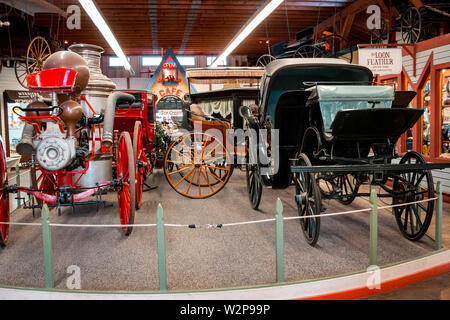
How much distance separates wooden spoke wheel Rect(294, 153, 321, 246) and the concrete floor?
135mm

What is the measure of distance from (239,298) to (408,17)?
6.98 metres

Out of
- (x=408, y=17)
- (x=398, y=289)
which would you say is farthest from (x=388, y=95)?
(x=408, y=17)

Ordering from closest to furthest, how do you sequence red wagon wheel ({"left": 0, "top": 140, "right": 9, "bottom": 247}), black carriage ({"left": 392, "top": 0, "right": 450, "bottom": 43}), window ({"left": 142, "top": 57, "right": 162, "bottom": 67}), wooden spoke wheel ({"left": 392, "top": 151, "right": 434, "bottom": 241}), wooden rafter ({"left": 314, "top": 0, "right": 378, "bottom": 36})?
wooden spoke wheel ({"left": 392, "top": 151, "right": 434, "bottom": 241}) < red wagon wheel ({"left": 0, "top": 140, "right": 9, "bottom": 247}) < black carriage ({"left": 392, "top": 0, "right": 450, "bottom": 43}) < wooden rafter ({"left": 314, "top": 0, "right": 378, "bottom": 36}) < window ({"left": 142, "top": 57, "right": 162, "bottom": 67})

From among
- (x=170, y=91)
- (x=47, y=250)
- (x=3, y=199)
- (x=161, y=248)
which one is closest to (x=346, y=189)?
(x=161, y=248)

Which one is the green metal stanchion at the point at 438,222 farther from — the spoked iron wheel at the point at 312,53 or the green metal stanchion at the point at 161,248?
the spoked iron wheel at the point at 312,53

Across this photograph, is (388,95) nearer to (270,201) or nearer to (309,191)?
(309,191)

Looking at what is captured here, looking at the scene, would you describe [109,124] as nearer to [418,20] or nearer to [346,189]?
[346,189]

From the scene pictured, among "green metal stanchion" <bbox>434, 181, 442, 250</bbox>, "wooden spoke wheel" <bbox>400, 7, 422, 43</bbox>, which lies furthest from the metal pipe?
"wooden spoke wheel" <bbox>400, 7, 422, 43</bbox>

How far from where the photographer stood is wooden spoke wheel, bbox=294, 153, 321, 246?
3.11 meters

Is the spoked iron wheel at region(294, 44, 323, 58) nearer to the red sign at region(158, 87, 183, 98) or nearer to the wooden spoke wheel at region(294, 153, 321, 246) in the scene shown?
the wooden spoke wheel at region(294, 153, 321, 246)

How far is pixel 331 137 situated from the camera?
325cm

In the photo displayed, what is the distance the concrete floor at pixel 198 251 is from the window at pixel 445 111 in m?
1.41

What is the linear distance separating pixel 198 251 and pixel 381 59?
4.38m
